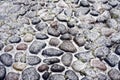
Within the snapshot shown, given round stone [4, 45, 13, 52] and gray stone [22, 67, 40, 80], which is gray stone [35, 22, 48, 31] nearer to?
round stone [4, 45, 13, 52]

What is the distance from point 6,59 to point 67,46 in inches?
21.8

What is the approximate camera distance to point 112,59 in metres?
2.29

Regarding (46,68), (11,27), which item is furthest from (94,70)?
(11,27)

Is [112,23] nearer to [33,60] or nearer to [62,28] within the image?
[62,28]

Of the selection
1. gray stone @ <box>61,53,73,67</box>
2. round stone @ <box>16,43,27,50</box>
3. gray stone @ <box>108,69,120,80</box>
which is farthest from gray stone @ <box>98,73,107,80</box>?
round stone @ <box>16,43,27,50</box>

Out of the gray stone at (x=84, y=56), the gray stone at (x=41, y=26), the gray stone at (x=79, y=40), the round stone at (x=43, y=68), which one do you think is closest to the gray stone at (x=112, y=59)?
the gray stone at (x=84, y=56)

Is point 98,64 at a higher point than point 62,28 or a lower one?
lower

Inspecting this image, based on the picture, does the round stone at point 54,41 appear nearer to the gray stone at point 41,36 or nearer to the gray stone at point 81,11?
the gray stone at point 41,36

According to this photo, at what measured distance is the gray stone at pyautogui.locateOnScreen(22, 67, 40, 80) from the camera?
2146 millimetres

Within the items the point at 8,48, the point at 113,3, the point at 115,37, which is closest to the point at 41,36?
the point at 8,48

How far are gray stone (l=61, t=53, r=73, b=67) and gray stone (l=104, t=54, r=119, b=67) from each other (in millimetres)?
302

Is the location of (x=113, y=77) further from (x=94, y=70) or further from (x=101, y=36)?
(x=101, y=36)

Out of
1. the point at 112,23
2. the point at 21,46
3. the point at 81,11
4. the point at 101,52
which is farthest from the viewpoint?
the point at 81,11

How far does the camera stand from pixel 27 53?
2.41m
